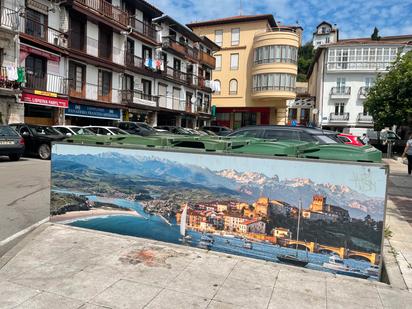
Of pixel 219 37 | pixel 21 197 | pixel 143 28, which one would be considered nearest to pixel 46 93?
pixel 143 28

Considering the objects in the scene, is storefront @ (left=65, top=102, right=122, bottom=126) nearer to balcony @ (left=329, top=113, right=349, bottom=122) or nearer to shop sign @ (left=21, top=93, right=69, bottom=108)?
shop sign @ (left=21, top=93, right=69, bottom=108)

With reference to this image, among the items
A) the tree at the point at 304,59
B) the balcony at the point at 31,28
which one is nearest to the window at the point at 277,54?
the balcony at the point at 31,28

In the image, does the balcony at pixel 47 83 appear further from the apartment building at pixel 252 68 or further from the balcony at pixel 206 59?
the apartment building at pixel 252 68

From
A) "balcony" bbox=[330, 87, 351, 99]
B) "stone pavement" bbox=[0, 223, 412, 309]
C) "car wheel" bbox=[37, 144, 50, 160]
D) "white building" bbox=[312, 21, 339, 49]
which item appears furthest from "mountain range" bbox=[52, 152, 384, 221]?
"white building" bbox=[312, 21, 339, 49]

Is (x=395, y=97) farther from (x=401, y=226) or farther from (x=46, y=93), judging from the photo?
(x=46, y=93)

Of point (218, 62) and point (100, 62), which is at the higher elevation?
A: point (218, 62)

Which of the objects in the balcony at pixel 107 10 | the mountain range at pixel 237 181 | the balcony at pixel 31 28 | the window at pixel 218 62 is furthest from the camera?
the window at pixel 218 62
